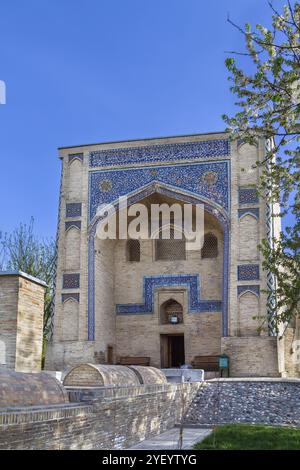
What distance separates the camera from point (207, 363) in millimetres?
13711

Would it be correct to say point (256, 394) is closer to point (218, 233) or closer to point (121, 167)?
point (218, 233)

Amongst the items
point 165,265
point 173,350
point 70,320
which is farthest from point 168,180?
point 173,350

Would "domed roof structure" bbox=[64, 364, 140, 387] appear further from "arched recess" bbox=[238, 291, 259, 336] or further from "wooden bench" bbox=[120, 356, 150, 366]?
"wooden bench" bbox=[120, 356, 150, 366]

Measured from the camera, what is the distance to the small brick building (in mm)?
13156

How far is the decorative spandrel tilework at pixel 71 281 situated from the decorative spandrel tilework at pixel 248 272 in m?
3.66

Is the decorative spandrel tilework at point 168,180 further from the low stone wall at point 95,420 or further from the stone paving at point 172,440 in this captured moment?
the stone paving at point 172,440

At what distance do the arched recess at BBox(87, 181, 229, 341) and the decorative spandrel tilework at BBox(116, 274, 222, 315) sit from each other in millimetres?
1132

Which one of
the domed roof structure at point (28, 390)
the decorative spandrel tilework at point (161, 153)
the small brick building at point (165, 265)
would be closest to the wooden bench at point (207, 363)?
the small brick building at point (165, 265)

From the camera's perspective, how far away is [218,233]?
14.7 metres

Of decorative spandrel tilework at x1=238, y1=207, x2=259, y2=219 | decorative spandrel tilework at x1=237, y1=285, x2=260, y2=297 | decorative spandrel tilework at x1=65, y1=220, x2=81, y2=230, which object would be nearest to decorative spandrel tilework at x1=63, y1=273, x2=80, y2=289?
decorative spandrel tilework at x1=65, y1=220, x2=81, y2=230

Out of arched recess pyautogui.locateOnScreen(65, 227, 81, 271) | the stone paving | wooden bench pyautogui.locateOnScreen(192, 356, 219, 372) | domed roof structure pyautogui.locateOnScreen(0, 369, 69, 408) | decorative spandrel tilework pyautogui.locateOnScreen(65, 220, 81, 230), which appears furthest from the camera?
decorative spandrel tilework pyautogui.locateOnScreen(65, 220, 81, 230)

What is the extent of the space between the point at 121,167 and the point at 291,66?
359 inches

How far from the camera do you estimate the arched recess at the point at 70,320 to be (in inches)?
542
